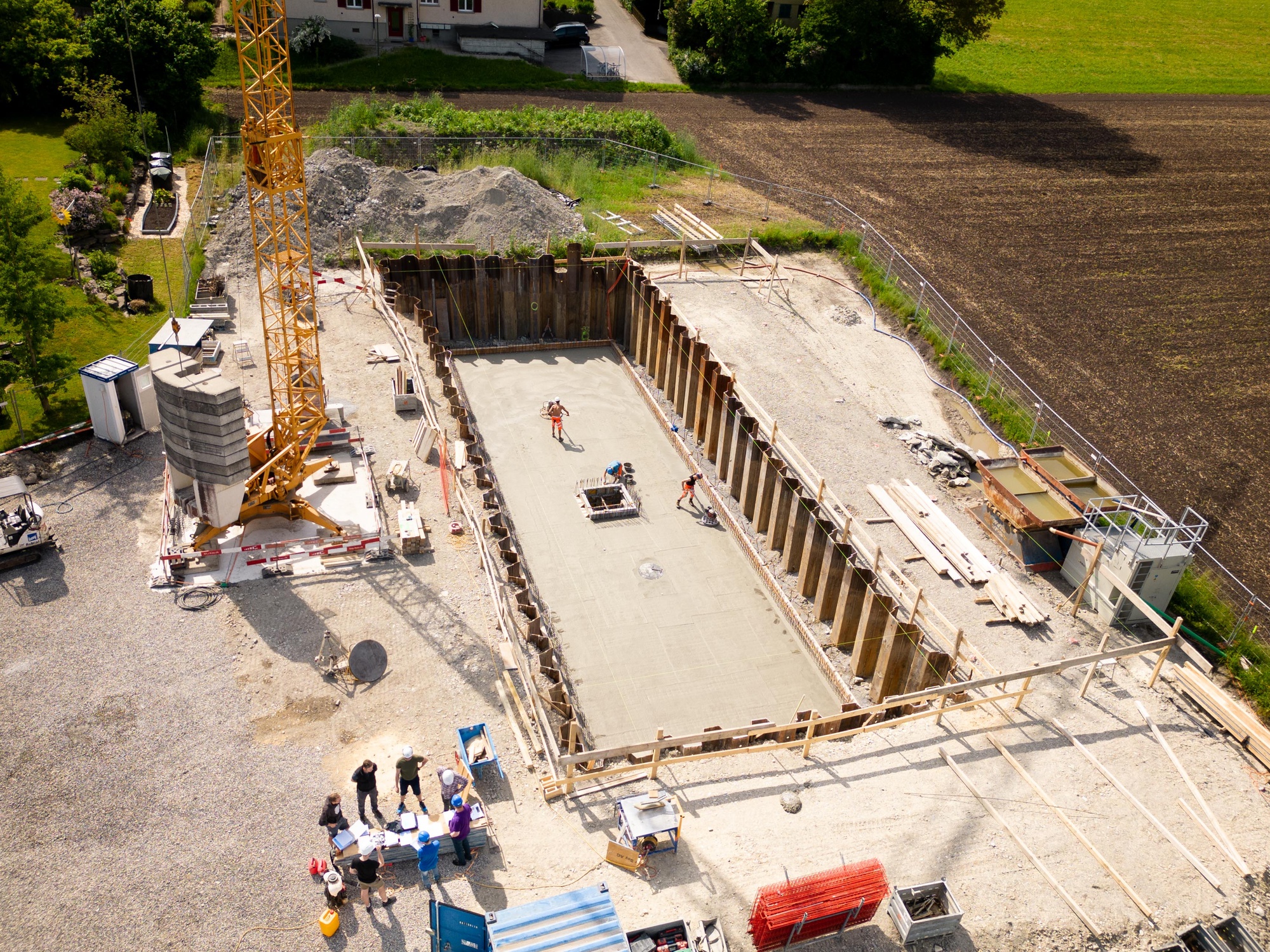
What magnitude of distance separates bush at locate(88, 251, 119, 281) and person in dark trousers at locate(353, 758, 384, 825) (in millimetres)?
23333

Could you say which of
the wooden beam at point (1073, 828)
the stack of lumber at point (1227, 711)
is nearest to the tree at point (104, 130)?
the wooden beam at point (1073, 828)

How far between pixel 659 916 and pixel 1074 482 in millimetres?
16849

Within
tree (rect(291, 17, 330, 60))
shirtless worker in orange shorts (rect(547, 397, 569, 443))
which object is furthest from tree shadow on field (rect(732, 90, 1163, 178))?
shirtless worker in orange shorts (rect(547, 397, 569, 443))

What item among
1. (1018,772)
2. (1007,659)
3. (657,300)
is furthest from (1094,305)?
(1018,772)

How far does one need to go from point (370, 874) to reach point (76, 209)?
1155 inches

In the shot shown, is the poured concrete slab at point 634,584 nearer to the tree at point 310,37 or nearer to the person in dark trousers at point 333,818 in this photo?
the person in dark trousers at point 333,818

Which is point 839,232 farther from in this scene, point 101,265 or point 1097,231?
point 101,265

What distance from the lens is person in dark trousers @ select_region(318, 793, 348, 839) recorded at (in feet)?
52.6

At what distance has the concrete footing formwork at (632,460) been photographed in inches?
903

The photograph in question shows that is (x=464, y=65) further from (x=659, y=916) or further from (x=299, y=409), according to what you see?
(x=659, y=916)

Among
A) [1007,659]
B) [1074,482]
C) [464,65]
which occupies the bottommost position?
[1007,659]

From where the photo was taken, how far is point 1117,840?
59.2 ft

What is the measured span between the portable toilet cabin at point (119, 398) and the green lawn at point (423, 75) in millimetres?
30924

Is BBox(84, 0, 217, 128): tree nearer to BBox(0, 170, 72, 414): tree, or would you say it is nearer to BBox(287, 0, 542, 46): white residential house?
BBox(287, 0, 542, 46): white residential house
